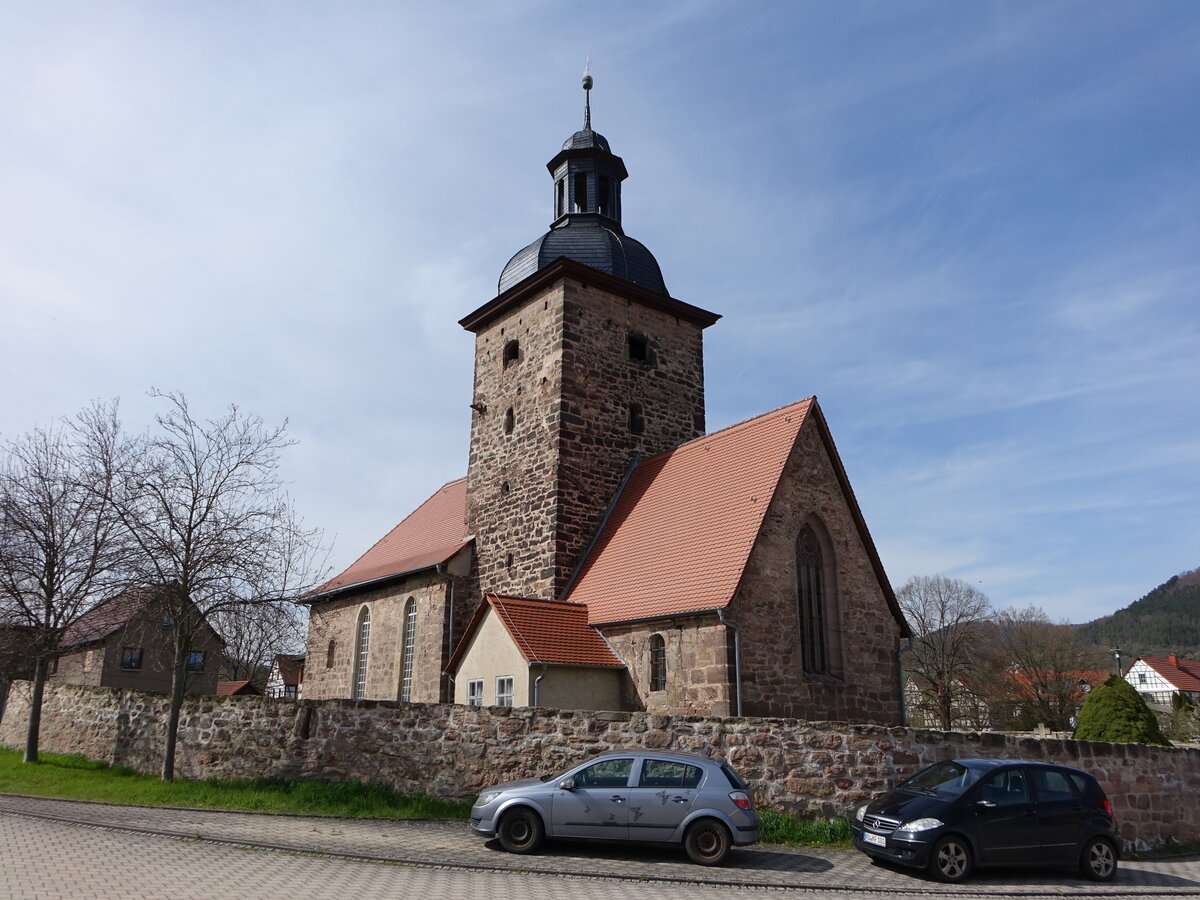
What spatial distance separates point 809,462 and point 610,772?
908 centimetres

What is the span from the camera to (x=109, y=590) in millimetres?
16156

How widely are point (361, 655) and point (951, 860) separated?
61.6 ft

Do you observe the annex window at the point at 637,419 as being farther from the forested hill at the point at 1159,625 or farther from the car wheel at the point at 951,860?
the forested hill at the point at 1159,625

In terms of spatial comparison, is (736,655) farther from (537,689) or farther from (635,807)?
(635,807)

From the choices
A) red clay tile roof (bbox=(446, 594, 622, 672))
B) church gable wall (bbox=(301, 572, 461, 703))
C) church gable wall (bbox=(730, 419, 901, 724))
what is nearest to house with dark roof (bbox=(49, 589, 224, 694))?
church gable wall (bbox=(301, 572, 461, 703))

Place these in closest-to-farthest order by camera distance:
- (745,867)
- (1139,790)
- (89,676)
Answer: (745,867), (1139,790), (89,676)

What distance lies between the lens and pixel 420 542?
85.4ft

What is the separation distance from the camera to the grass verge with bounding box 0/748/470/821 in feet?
39.5

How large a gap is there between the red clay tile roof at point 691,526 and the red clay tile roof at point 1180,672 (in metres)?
59.1

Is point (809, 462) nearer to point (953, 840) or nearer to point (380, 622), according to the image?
point (953, 840)

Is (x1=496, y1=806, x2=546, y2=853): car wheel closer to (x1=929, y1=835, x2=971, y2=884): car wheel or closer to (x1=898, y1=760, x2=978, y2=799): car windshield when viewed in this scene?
(x1=929, y1=835, x2=971, y2=884): car wheel

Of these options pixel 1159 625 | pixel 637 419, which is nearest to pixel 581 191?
pixel 637 419

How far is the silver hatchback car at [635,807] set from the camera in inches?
386

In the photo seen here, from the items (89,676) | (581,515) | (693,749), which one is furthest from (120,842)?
(89,676)
